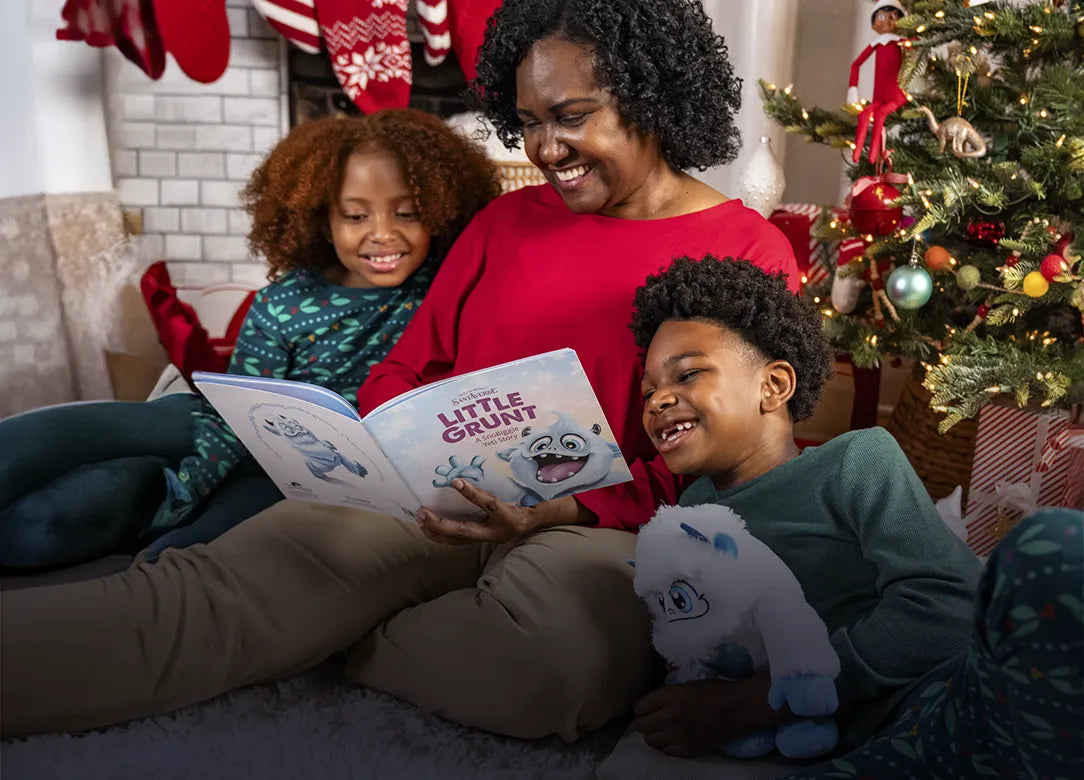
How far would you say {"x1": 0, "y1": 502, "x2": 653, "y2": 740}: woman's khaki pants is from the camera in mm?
1213

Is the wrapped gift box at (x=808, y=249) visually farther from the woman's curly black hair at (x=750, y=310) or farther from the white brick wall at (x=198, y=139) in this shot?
the white brick wall at (x=198, y=139)

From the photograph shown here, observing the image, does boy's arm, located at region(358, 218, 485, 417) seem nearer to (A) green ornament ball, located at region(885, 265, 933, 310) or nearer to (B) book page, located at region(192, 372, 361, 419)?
(B) book page, located at region(192, 372, 361, 419)

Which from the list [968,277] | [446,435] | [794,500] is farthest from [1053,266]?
[446,435]

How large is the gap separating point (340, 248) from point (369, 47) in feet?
3.27

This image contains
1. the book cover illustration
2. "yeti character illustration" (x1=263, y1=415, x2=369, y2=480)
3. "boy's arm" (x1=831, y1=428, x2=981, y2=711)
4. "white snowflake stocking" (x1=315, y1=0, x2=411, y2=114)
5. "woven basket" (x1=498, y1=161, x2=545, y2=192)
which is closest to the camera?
"boy's arm" (x1=831, y1=428, x2=981, y2=711)

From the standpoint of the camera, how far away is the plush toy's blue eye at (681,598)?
114 centimetres

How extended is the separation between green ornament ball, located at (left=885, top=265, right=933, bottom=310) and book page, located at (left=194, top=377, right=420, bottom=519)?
1.08m

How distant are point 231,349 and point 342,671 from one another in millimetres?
1110

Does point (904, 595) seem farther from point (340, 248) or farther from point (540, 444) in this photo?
point (340, 248)

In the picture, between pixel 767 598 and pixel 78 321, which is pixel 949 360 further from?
pixel 78 321

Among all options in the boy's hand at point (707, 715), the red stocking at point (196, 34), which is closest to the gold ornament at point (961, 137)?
the boy's hand at point (707, 715)

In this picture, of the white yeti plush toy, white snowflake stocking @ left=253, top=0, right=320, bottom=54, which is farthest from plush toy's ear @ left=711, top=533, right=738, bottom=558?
white snowflake stocking @ left=253, top=0, right=320, bottom=54

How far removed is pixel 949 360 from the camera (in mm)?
1892

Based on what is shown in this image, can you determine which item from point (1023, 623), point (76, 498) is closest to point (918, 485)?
point (1023, 623)
